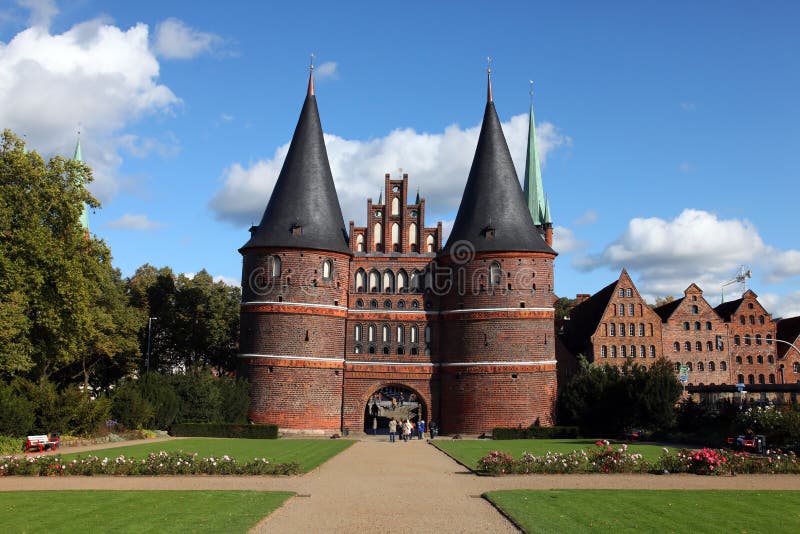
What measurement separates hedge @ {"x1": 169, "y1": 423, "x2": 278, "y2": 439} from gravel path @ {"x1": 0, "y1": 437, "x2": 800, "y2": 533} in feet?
53.3

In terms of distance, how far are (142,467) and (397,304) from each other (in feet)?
93.7

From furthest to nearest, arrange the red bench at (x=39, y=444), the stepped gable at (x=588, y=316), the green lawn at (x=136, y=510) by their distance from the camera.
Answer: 1. the stepped gable at (x=588, y=316)
2. the red bench at (x=39, y=444)
3. the green lawn at (x=136, y=510)

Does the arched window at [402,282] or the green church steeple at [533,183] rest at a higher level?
the green church steeple at [533,183]

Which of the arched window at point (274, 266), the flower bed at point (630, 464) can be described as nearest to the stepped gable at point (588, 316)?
the arched window at point (274, 266)

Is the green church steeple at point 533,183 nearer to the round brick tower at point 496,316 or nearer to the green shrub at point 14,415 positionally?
the round brick tower at point 496,316

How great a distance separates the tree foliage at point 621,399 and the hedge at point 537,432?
0.78m

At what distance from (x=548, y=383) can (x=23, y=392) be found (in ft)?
93.9

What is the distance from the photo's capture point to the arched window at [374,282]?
49.5m

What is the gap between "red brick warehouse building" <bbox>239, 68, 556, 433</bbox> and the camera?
151 ft

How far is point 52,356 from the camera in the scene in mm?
37531

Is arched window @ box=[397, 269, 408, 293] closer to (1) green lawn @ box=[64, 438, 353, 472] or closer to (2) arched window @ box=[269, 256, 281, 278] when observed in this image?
(2) arched window @ box=[269, 256, 281, 278]

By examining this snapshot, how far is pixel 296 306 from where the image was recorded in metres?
46.4

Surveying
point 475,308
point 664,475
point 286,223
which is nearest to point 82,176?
point 286,223

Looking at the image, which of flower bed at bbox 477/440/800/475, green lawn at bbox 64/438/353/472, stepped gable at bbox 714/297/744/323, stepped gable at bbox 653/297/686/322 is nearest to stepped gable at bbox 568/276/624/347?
stepped gable at bbox 653/297/686/322
